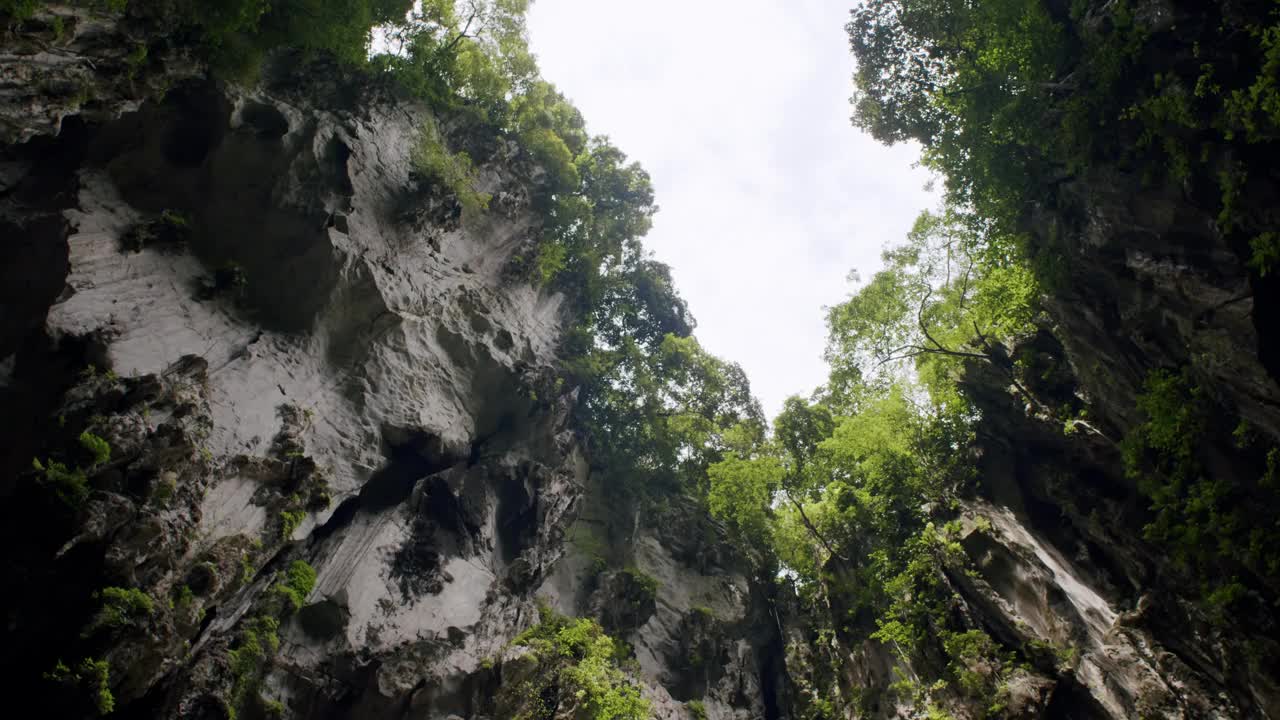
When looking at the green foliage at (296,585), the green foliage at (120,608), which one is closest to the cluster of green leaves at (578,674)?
the green foliage at (296,585)

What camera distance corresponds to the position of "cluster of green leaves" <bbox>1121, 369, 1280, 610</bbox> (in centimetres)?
963

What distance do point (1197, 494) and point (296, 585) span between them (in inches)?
743

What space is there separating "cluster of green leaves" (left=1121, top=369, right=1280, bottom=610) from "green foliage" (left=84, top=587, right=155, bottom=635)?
18.1 metres

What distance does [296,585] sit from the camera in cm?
1350

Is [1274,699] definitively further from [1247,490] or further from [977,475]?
[977,475]

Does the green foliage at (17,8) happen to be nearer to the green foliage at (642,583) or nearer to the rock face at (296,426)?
the rock face at (296,426)

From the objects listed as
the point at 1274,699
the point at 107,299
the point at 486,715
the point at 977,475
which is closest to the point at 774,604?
the point at 977,475

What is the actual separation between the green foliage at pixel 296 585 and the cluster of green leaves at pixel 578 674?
6194 mm

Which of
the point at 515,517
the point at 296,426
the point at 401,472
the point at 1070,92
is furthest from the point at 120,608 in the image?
the point at 1070,92

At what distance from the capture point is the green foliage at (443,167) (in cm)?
1888

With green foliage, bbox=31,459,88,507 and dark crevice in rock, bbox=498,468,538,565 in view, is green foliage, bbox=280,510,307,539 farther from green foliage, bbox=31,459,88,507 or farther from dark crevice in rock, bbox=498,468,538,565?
dark crevice in rock, bbox=498,468,538,565

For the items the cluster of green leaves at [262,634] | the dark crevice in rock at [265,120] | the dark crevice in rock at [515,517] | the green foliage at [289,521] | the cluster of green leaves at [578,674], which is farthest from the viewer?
the dark crevice in rock at [515,517]

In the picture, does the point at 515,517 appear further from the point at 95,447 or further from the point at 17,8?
the point at 17,8

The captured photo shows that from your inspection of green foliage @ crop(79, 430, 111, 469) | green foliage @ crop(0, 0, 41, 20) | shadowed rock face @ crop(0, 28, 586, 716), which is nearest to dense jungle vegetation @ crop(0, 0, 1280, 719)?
green foliage @ crop(0, 0, 41, 20)
